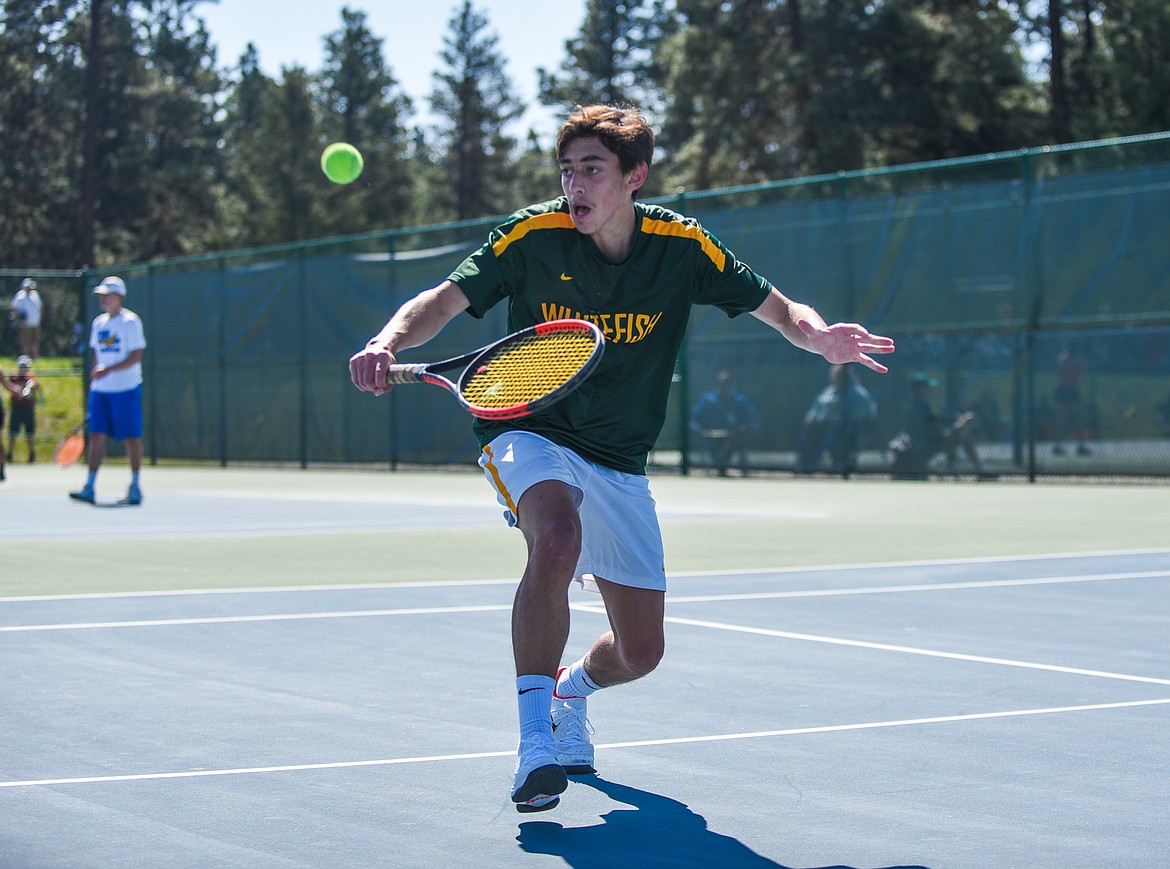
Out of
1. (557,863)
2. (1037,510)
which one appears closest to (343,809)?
(557,863)

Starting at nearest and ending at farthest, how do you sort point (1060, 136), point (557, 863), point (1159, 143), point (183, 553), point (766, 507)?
1. point (557, 863)
2. point (183, 553)
3. point (766, 507)
4. point (1159, 143)
5. point (1060, 136)

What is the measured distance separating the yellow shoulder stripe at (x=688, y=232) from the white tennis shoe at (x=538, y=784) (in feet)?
4.50

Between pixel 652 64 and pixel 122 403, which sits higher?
pixel 652 64

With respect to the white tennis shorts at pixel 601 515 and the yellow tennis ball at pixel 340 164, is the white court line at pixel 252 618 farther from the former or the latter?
the yellow tennis ball at pixel 340 164

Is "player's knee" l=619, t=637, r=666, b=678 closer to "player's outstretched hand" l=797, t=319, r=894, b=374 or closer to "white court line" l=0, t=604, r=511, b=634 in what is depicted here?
"player's outstretched hand" l=797, t=319, r=894, b=374

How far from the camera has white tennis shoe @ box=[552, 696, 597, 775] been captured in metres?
3.90

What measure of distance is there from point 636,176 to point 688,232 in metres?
0.23

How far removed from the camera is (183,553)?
9.40 meters

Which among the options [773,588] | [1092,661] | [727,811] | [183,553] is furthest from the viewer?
[183,553]

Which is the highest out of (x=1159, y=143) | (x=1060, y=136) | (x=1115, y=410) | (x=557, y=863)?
(x=1060, y=136)

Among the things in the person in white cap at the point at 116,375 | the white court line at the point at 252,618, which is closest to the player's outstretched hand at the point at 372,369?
the white court line at the point at 252,618

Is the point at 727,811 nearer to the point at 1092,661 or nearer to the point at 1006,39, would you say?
the point at 1092,661

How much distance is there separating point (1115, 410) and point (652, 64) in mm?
47639

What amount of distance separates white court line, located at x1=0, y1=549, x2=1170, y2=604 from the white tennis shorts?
3.80 metres
